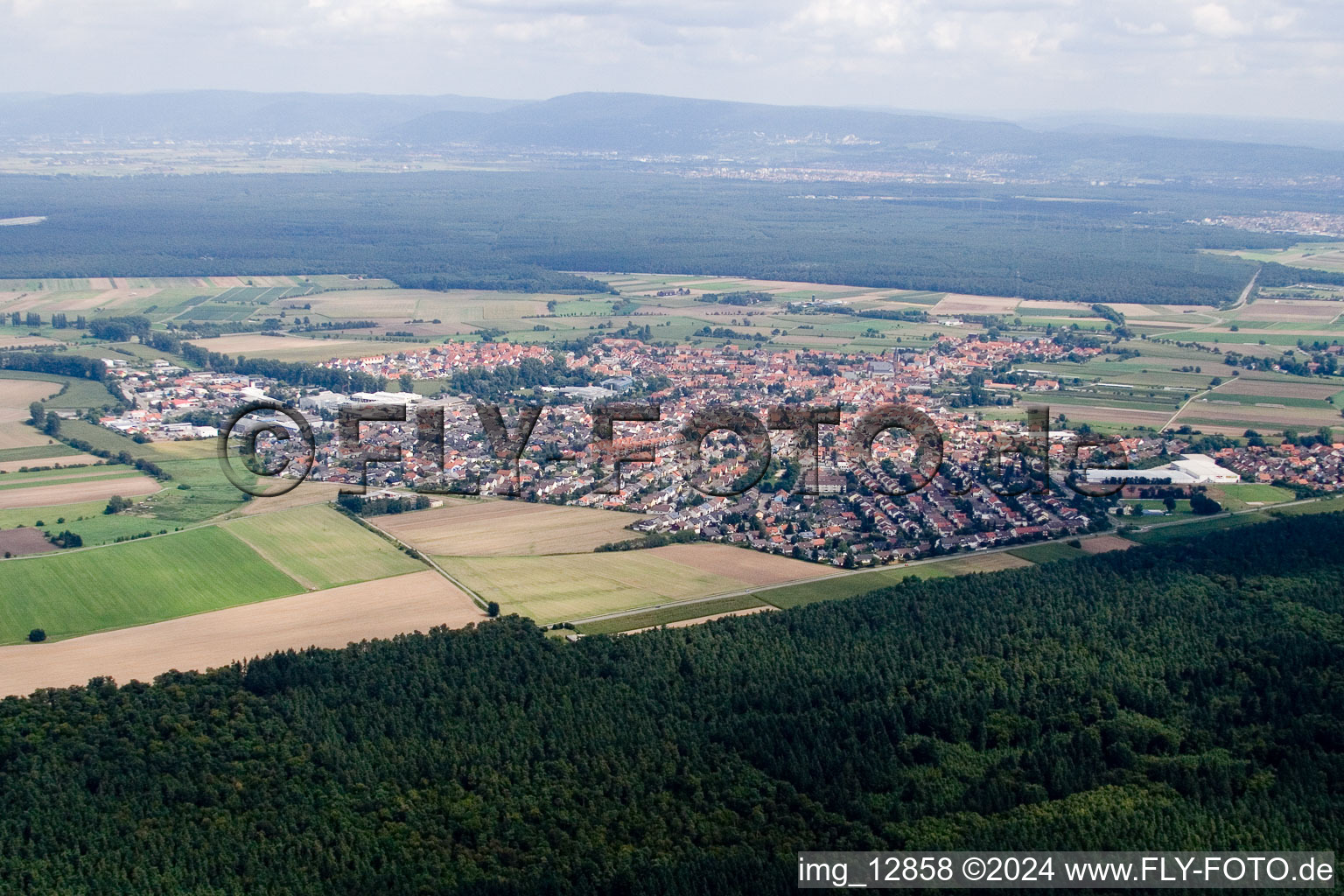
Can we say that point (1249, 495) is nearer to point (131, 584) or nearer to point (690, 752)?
point (690, 752)

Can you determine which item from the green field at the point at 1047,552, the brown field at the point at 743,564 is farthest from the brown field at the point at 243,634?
the green field at the point at 1047,552

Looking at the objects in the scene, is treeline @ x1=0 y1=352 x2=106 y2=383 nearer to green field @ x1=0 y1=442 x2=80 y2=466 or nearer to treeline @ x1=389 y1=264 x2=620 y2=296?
green field @ x1=0 y1=442 x2=80 y2=466

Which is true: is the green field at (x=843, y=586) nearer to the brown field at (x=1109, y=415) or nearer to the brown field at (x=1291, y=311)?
the brown field at (x=1109, y=415)

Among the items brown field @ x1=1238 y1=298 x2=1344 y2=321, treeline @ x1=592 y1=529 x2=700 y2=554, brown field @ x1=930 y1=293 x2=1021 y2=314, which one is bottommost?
treeline @ x1=592 y1=529 x2=700 y2=554

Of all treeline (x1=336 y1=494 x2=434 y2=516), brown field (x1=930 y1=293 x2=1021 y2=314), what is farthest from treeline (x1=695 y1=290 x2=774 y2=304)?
treeline (x1=336 y1=494 x2=434 y2=516)

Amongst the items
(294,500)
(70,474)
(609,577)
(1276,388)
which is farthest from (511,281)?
(609,577)

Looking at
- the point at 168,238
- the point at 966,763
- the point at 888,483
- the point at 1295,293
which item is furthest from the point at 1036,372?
the point at 168,238

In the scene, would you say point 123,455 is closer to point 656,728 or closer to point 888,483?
point 888,483
